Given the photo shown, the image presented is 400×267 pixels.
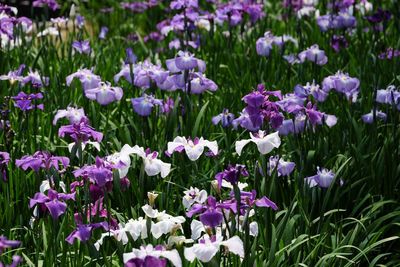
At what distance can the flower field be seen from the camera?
2.27m

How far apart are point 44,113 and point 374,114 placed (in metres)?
1.62

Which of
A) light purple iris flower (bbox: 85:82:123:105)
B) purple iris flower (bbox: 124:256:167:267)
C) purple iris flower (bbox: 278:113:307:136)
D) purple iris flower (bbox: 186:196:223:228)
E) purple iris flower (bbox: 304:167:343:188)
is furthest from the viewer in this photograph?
light purple iris flower (bbox: 85:82:123:105)

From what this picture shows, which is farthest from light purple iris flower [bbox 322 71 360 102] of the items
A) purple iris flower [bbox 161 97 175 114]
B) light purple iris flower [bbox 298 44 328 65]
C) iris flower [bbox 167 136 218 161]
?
iris flower [bbox 167 136 218 161]

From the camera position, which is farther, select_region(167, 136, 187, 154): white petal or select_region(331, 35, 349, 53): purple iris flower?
select_region(331, 35, 349, 53): purple iris flower

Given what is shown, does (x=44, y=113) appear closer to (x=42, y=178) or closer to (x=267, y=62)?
(x=42, y=178)

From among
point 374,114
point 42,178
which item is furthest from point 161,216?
point 374,114

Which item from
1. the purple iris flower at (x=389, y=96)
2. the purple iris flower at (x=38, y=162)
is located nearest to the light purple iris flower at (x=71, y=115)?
the purple iris flower at (x=38, y=162)

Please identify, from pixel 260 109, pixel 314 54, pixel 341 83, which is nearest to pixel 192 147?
pixel 260 109

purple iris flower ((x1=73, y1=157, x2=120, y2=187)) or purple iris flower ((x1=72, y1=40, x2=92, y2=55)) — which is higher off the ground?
purple iris flower ((x1=73, y1=157, x2=120, y2=187))

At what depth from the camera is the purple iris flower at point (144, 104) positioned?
326 cm

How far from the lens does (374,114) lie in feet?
10.7

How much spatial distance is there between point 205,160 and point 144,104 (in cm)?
37

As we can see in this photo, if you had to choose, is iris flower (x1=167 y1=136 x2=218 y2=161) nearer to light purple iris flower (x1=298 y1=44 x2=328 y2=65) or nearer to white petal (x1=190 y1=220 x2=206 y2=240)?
white petal (x1=190 y1=220 x2=206 y2=240)

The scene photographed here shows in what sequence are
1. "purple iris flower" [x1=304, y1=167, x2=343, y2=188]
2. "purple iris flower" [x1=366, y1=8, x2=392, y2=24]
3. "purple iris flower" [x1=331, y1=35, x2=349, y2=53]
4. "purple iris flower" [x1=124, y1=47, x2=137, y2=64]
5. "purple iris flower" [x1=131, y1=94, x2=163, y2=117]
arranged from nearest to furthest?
"purple iris flower" [x1=304, y1=167, x2=343, y2=188] < "purple iris flower" [x1=131, y1=94, x2=163, y2=117] < "purple iris flower" [x1=124, y1=47, x2=137, y2=64] < "purple iris flower" [x1=366, y1=8, x2=392, y2=24] < "purple iris flower" [x1=331, y1=35, x2=349, y2=53]
